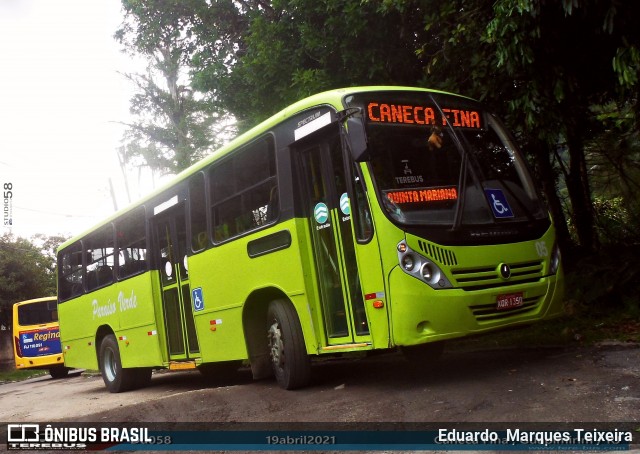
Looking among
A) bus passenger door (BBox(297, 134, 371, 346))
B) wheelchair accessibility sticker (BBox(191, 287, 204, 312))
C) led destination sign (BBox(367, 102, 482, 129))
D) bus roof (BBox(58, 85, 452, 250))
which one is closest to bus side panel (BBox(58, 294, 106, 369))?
bus roof (BBox(58, 85, 452, 250))

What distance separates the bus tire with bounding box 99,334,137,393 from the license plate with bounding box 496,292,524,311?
7378 mm

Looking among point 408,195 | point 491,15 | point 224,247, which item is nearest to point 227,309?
point 224,247

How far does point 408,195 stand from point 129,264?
21.2 ft

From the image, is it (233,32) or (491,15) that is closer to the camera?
(491,15)

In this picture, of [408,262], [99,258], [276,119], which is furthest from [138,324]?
[408,262]

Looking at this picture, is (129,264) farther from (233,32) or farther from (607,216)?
(607,216)

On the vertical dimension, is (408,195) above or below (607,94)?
below

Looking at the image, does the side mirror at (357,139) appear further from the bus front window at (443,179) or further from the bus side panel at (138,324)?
the bus side panel at (138,324)

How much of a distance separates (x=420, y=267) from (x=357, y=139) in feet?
4.15

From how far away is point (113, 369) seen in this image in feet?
39.8

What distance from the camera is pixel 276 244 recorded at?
24.7 feet

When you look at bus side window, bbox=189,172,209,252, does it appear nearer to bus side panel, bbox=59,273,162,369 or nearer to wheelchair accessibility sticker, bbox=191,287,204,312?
wheelchair accessibility sticker, bbox=191,287,204,312

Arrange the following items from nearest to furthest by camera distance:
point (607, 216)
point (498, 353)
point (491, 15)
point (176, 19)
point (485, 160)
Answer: point (485, 160) < point (498, 353) < point (491, 15) < point (607, 216) < point (176, 19)

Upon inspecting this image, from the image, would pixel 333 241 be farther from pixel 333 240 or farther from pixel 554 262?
pixel 554 262
